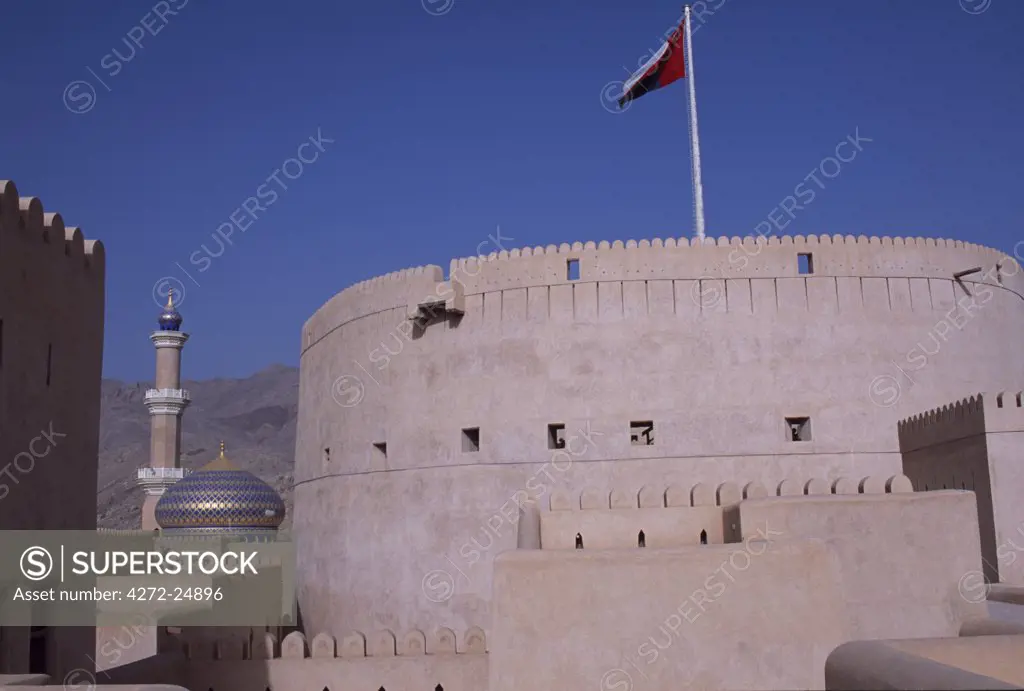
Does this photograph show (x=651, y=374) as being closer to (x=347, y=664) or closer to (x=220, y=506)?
(x=347, y=664)

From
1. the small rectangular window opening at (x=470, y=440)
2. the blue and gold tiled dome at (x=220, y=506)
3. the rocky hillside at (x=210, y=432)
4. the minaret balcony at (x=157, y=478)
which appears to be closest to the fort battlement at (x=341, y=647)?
the small rectangular window opening at (x=470, y=440)

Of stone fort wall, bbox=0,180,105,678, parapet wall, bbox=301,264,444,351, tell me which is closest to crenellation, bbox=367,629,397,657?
stone fort wall, bbox=0,180,105,678

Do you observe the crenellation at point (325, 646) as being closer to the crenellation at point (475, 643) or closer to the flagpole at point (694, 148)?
the crenellation at point (475, 643)

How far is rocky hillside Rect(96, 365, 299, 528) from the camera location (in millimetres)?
51219

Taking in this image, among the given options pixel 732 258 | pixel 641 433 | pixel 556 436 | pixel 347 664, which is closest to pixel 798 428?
pixel 641 433

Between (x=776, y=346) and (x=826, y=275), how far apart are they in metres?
1.33

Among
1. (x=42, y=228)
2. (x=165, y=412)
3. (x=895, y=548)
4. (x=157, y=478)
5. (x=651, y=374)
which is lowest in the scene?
(x=895, y=548)

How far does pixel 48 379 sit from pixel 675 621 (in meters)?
5.23

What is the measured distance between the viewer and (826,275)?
15.2 m

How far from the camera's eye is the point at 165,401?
27359mm

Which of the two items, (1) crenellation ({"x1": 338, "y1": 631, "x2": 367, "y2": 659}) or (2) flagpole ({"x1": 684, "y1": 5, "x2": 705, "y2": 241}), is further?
(2) flagpole ({"x1": 684, "y1": 5, "x2": 705, "y2": 241})

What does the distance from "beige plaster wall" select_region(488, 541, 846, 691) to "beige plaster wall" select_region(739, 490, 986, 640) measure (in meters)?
1.30

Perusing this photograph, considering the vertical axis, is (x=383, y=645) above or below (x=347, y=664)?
above

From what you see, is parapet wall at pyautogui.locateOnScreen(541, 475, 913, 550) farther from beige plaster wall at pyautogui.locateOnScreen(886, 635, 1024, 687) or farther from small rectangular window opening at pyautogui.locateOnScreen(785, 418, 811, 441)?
small rectangular window opening at pyautogui.locateOnScreen(785, 418, 811, 441)
